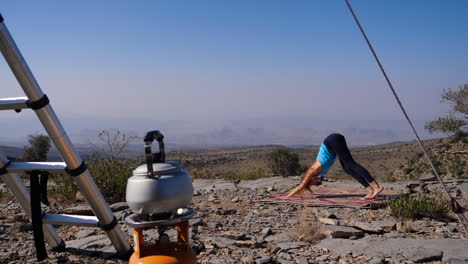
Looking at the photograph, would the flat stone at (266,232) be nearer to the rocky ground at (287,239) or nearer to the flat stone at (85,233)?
the rocky ground at (287,239)

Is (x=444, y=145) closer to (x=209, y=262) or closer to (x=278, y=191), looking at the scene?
(x=278, y=191)

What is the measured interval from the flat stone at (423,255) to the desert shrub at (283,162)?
24.4m

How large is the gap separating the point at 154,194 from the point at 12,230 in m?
4.08

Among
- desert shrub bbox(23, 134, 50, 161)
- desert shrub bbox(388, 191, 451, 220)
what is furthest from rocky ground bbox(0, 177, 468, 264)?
desert shrub bbox(23, 134, 50, 161)

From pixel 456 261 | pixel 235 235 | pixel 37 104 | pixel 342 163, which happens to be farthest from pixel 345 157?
pixel 37 104

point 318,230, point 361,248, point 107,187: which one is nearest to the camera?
point 361,248

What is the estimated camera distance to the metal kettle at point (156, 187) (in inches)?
110

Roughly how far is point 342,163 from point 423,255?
422 centimetres

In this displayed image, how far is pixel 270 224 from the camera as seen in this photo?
651cm

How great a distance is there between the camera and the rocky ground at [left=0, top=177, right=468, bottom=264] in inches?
179

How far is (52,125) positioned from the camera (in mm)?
3344

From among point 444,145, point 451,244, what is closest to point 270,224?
point 451,244

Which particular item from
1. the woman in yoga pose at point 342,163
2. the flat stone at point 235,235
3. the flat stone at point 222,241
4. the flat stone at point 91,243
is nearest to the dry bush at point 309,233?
the flat stone at point 235,235

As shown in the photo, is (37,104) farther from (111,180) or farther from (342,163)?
(342,163)
